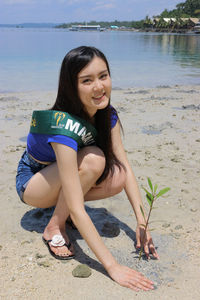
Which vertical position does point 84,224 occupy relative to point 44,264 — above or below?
above

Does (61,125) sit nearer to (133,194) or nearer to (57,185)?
(57,185)

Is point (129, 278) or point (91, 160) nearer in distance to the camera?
point (129, 278)

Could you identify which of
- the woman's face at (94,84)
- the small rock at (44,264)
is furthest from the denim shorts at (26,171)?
the woman's face at (94,84)

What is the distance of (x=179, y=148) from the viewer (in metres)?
3.95

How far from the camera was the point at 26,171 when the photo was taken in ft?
7.41

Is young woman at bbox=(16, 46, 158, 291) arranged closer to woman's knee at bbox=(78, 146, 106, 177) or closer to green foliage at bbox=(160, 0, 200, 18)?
woman's knee at bbox=(78, 146, 106, 177)

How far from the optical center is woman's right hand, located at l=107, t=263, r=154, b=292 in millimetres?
1799

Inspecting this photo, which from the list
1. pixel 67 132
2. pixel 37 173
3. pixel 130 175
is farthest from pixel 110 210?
pixel 67 132

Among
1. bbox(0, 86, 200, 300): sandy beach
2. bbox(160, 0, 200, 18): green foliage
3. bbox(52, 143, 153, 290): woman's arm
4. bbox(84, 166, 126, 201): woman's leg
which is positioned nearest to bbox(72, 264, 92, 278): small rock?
bbox(0, 86, 200, 300): sandy beach

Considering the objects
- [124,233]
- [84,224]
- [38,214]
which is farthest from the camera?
[38,214]

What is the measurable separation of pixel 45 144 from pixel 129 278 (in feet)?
2.97

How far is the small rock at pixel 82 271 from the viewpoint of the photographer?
1887mm

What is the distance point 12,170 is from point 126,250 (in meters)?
1.62

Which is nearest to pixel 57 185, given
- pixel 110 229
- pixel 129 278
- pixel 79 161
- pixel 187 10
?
pixel 79 161
